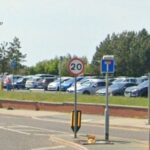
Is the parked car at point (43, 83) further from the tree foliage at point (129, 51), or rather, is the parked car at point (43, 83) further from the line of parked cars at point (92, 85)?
the tree foliage at point (129, 51)

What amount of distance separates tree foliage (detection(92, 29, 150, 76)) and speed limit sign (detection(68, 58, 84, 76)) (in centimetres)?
7830

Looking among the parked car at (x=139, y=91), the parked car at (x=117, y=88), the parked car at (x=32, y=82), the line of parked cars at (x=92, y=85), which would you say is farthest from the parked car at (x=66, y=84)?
the parked car at (x=139, y=91)

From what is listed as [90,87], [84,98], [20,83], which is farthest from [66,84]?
[84,98]

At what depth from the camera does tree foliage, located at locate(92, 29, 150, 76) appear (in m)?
98.8

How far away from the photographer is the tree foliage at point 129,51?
9881cm

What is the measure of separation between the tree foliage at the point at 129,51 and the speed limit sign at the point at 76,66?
78.3 metres

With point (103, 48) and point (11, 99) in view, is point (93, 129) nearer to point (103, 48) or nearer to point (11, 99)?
point (11, 99)

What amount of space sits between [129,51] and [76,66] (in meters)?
83.6

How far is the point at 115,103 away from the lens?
32094 mm

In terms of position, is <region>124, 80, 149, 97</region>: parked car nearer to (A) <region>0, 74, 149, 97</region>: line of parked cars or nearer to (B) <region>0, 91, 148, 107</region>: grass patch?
(A) <region>0, 74, 149, 97</region>: line of parked cars

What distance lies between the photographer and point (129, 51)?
4035 inches

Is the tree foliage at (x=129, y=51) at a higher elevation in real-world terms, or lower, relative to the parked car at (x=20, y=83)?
higher

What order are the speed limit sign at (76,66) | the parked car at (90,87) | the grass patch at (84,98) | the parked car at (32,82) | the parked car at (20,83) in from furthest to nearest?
the parked car at (20,83) → the parked car at (32,82) → the parked car at (90,87) → the grass patch at (84,98) → the speed limit sign at (76,66)

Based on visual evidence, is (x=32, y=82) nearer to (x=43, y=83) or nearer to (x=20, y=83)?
(x=43, y=83)
